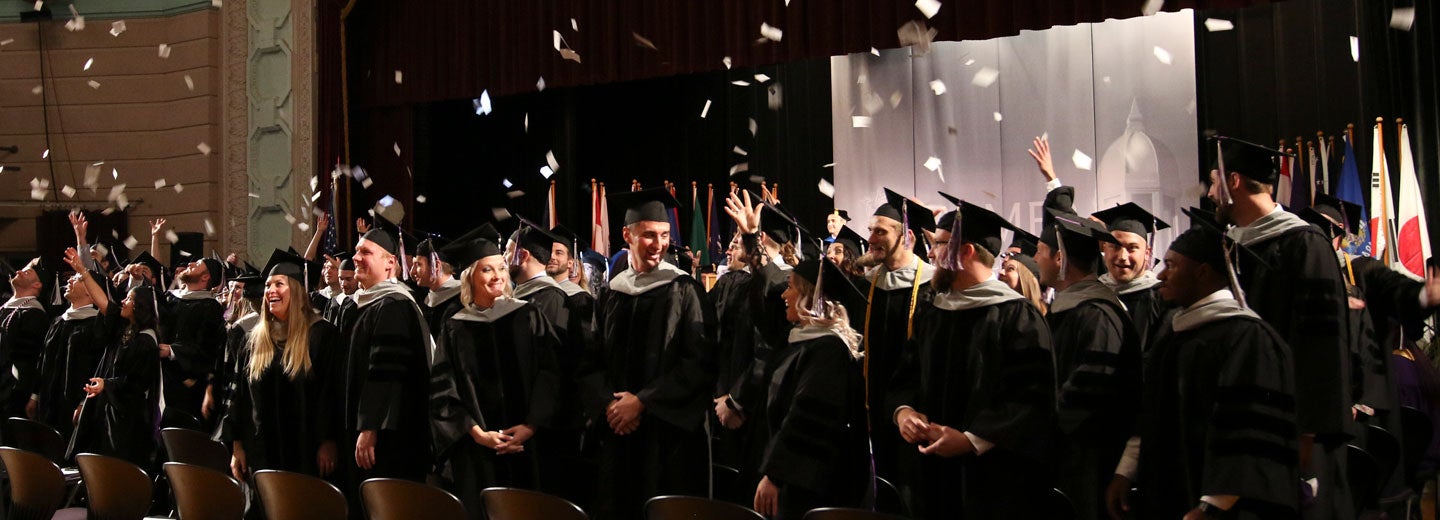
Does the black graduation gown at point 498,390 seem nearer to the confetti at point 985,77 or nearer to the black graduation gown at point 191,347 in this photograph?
the black graduation gown at point 191,347

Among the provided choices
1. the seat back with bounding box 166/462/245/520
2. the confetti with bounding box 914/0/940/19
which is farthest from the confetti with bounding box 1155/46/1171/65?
the seat back with bounding box 166/462/245/520

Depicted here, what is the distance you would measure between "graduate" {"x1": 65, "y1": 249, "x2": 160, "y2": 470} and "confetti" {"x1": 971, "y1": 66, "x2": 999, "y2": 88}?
693cm

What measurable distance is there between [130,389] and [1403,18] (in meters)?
8.62

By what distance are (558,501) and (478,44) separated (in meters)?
9.16

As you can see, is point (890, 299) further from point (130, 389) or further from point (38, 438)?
point (130, 389)

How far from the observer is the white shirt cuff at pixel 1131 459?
3.33 metres

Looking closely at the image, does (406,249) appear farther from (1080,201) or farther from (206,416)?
(1080,201)

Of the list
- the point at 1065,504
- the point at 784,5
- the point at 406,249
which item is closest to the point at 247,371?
the point at 406,249

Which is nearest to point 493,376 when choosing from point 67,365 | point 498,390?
point 498,390

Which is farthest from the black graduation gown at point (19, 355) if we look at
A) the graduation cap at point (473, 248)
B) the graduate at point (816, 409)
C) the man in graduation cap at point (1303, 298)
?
the man in graduation cap at point (1303, 298)

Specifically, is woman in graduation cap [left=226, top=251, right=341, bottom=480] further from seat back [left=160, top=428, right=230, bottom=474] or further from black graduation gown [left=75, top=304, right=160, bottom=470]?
black graduation gown [left=75, top=304, right=160, bottom=470]

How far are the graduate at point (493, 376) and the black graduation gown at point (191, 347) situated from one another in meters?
2.75

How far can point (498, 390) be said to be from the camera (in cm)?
462

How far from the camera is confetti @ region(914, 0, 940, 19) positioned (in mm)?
9391
